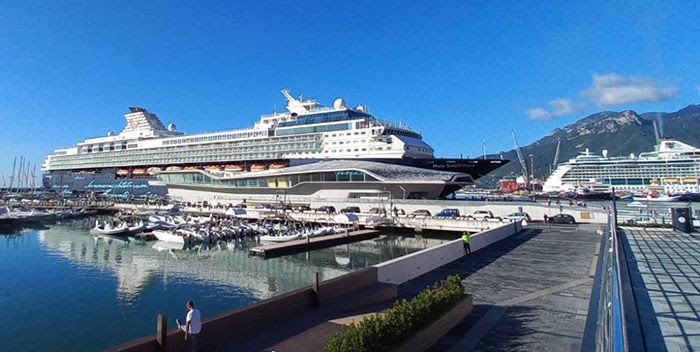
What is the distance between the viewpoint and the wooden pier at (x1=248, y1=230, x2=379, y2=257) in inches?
990

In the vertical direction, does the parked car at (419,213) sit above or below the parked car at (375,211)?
below

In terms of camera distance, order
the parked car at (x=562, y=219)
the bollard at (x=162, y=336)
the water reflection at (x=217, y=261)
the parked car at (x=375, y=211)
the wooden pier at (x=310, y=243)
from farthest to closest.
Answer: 1. the parked car at (x=375, y=211)
2. the parked car at (x=562, y=219)
3. the wooden pier at (x=310, y=243)
4. the water reflection at (x=217, y=261)
5. the bollard at (x=162, y=336)

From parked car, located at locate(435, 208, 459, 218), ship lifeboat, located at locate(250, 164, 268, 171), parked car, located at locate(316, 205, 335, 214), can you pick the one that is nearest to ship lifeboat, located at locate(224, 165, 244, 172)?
ship lifeboat, located at locate(250, 164, 268, 171)

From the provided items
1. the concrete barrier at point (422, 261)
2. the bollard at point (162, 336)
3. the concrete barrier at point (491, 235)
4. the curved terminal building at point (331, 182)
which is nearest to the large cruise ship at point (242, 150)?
the curved terminal building at point (331, 182)

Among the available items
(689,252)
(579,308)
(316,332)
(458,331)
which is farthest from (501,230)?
(316,332)

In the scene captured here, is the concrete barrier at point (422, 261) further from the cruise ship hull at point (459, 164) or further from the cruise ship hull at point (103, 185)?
the cruise ship hull at point (103, 185)

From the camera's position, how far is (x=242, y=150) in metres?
64.3

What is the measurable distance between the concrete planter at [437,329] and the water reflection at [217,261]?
9.86 m

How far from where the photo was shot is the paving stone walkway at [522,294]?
7.31 m

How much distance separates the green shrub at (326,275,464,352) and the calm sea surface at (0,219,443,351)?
9.35m

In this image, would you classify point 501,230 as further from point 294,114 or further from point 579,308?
point 294,114

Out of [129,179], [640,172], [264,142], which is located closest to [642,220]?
[264,142]

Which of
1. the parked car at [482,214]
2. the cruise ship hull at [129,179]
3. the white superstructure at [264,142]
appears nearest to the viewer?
the parked car at [482,214]

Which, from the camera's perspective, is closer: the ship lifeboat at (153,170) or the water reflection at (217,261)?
the water reflection at (217,261)
